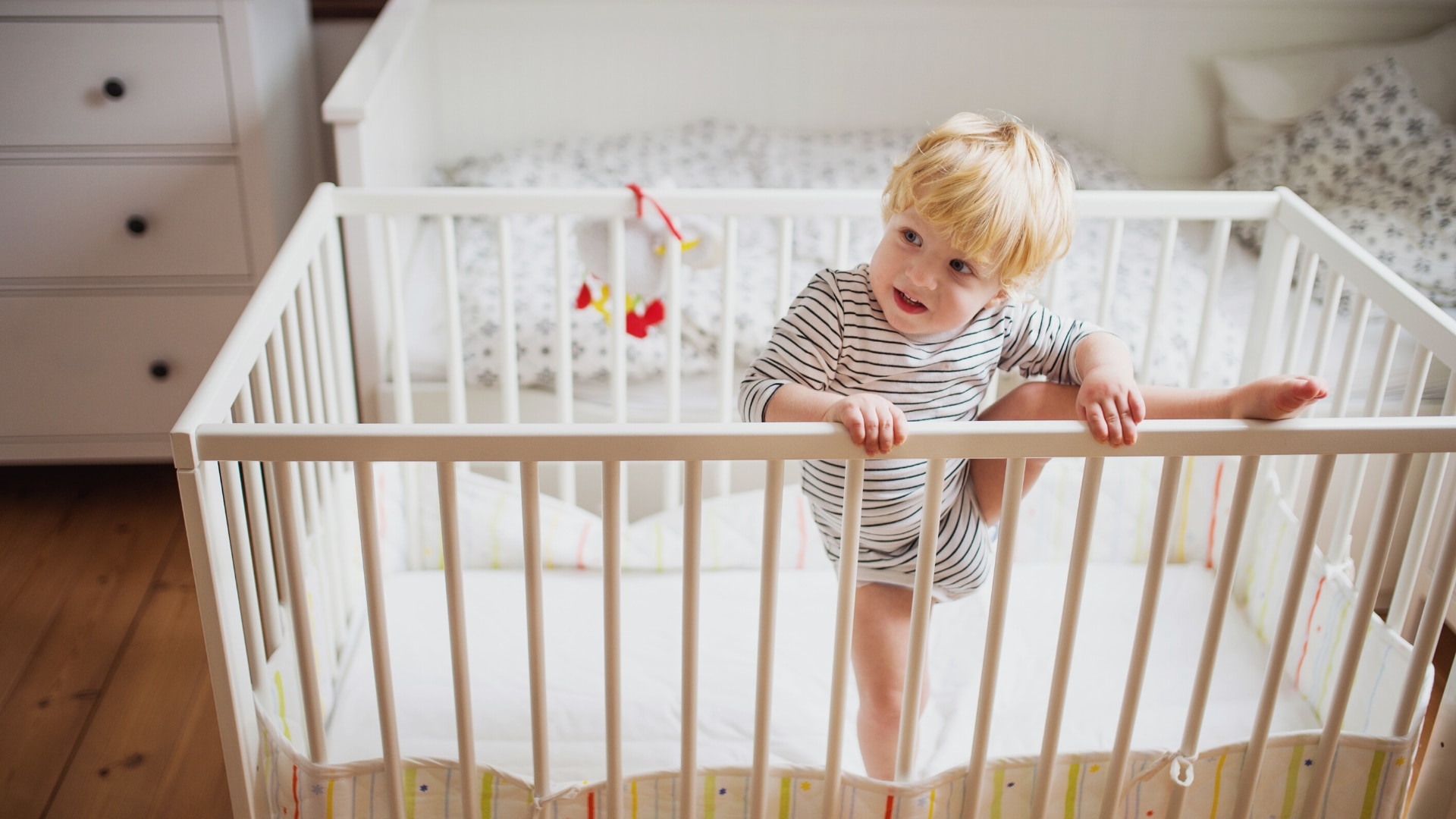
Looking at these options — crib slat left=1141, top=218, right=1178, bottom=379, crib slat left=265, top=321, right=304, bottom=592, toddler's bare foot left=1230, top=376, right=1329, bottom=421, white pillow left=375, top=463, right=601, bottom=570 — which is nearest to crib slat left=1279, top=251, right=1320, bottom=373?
crib slat left=1141, top=218, right=1178, bottom=379

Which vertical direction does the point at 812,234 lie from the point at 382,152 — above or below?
below

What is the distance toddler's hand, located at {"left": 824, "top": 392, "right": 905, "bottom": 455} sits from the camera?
0.88 m

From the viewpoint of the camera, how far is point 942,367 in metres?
1.15

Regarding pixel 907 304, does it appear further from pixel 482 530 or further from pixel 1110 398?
pixel 482 530

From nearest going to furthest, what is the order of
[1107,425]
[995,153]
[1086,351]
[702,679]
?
[1107,425] → [995,153] → [1086,351] → [702,679]

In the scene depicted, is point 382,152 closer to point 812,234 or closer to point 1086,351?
point 812,234

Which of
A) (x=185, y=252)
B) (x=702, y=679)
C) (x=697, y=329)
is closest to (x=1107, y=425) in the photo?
(x=702, y=679)

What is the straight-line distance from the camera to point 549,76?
→ 2.32 meters

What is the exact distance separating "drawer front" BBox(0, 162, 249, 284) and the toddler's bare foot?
1527 millimetres

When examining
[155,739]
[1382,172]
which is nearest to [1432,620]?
[1382,172]

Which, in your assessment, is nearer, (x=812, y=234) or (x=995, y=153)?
(x=995, y=153)

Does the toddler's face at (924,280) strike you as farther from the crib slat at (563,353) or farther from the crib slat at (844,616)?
the crib slat at (563,353)

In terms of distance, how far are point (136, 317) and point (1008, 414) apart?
1.45 metres

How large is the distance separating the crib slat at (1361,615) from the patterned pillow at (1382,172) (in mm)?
1022
